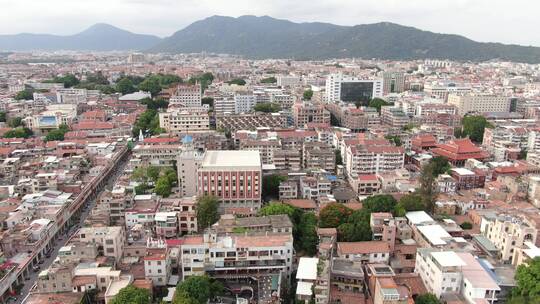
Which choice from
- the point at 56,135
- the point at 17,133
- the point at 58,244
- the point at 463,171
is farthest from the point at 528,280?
the point at 17,133

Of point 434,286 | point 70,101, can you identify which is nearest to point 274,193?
point 434,286

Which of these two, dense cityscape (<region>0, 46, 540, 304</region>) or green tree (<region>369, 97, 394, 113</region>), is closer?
dense cityscape (<region>0, 46, 540, 304</region>)

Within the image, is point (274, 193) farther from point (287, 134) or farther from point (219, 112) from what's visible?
point (219, 112)

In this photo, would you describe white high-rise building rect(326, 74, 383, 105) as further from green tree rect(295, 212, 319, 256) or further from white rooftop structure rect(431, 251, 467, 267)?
white rooftop structure rect(431, 251, 467, 267)

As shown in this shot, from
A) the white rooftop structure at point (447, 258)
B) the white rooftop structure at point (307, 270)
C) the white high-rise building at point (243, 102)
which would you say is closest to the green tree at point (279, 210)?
the white rooftop structure at point (307, 270)

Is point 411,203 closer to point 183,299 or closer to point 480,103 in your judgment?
point 183,299

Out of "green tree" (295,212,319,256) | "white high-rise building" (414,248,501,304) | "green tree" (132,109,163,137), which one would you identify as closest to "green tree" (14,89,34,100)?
"green tree" (132,109,163,137)
